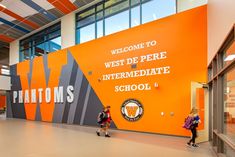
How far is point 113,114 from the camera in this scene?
8469 millimetres

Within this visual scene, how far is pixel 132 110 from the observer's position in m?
7.80

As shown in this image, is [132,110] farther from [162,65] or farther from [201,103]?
[201,103]

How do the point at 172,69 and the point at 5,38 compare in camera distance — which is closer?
the point at 172,69

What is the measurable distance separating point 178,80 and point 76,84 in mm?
5598

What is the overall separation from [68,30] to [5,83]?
7.33 meters

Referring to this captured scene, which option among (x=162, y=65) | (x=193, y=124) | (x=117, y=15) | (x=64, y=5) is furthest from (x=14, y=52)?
(x=193, y=124)

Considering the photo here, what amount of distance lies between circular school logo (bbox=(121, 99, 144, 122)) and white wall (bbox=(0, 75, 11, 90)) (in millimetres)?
11366

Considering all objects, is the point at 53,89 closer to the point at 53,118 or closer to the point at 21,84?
the point at 53,118

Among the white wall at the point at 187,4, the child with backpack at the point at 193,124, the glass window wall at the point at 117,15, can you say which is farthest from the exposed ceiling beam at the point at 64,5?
the child with backpack at the point at 193,124

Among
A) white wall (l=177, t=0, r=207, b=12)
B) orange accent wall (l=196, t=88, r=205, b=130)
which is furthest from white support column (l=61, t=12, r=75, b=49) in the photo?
orange accent wall (l=196, t=88, r=205, b=130)

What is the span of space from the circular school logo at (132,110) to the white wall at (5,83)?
11366 mm

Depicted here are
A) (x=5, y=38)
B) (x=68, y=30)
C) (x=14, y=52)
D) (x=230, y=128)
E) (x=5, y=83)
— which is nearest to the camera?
(x=230, y=128)

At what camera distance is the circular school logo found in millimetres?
7613

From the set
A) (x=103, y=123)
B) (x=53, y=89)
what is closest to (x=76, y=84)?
(x=53, y=89)
